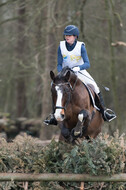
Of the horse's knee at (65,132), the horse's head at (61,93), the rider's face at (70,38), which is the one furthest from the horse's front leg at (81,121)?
the rider's face at (70,38)

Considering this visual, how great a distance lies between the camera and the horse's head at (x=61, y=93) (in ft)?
16.6

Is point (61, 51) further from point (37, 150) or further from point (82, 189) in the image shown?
point (82, 189)

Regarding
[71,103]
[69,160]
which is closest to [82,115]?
[71,103]

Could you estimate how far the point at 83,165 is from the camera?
5.27 meters

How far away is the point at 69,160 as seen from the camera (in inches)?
208

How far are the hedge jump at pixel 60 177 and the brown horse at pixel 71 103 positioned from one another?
0.60 meters

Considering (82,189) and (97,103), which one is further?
(97,103)

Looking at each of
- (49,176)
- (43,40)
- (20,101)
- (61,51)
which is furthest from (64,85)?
(20,101)

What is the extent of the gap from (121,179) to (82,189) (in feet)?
1.86

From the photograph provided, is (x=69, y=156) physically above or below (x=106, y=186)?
above

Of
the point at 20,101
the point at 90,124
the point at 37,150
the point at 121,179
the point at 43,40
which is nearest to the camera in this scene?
the point at 121,179

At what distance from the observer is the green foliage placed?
5215 mm

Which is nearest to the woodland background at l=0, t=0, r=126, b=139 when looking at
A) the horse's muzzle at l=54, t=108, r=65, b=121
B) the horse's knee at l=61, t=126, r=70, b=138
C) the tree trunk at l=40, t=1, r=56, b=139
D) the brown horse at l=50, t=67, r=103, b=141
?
the tree trunk at l=40, t=1, r=56, b=139

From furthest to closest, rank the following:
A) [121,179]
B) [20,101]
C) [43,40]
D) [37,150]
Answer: [20,101] → [43,40] → [37,150] → [121,179]
